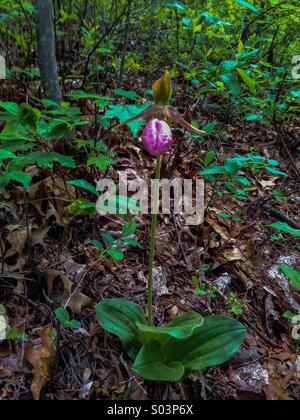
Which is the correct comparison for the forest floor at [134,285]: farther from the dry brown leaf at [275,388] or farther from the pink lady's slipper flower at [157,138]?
the pink lady's slipper flower at [157,138]

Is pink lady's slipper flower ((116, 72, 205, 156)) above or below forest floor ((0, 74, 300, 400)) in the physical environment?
above

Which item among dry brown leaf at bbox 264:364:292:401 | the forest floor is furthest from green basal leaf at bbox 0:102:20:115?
dry brown leaf at bbox 264:364:292:401

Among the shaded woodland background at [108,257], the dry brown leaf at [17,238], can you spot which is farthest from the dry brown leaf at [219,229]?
the dry brown leaf at [17,238]

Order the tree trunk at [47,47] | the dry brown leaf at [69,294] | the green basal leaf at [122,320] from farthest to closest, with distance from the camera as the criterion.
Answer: the tree trunk at [47,47] → the dry brown leaf at [69,294] → the green basal leaf at [122,320]

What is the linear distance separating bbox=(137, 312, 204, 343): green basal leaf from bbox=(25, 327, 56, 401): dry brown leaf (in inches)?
13.6

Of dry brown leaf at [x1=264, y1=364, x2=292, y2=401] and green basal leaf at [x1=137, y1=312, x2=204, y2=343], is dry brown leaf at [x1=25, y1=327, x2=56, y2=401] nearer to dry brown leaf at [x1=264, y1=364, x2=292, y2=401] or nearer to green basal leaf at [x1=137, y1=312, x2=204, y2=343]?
green basal leaf at [x1=137, y1=312, x2=204, y2=343]

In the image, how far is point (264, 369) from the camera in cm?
153

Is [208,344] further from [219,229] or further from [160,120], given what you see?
[219,229]

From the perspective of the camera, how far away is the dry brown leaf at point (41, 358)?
1.22 meters

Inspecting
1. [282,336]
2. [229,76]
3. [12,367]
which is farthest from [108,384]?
[229,76]

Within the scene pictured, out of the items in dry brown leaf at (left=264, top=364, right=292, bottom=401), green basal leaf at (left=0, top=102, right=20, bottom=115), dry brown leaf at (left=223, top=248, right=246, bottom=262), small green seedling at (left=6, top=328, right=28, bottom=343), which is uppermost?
green basal leaf at (left=0, top=102, right=20, bottom=115)

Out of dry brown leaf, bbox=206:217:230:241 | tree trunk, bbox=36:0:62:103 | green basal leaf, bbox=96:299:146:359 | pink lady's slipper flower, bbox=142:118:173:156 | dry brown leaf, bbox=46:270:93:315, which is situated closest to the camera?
pink lady's slipper flower, bbox=142:118:173:156

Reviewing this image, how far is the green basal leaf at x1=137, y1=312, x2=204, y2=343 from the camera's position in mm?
1168

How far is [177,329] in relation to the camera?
1.19 meters
